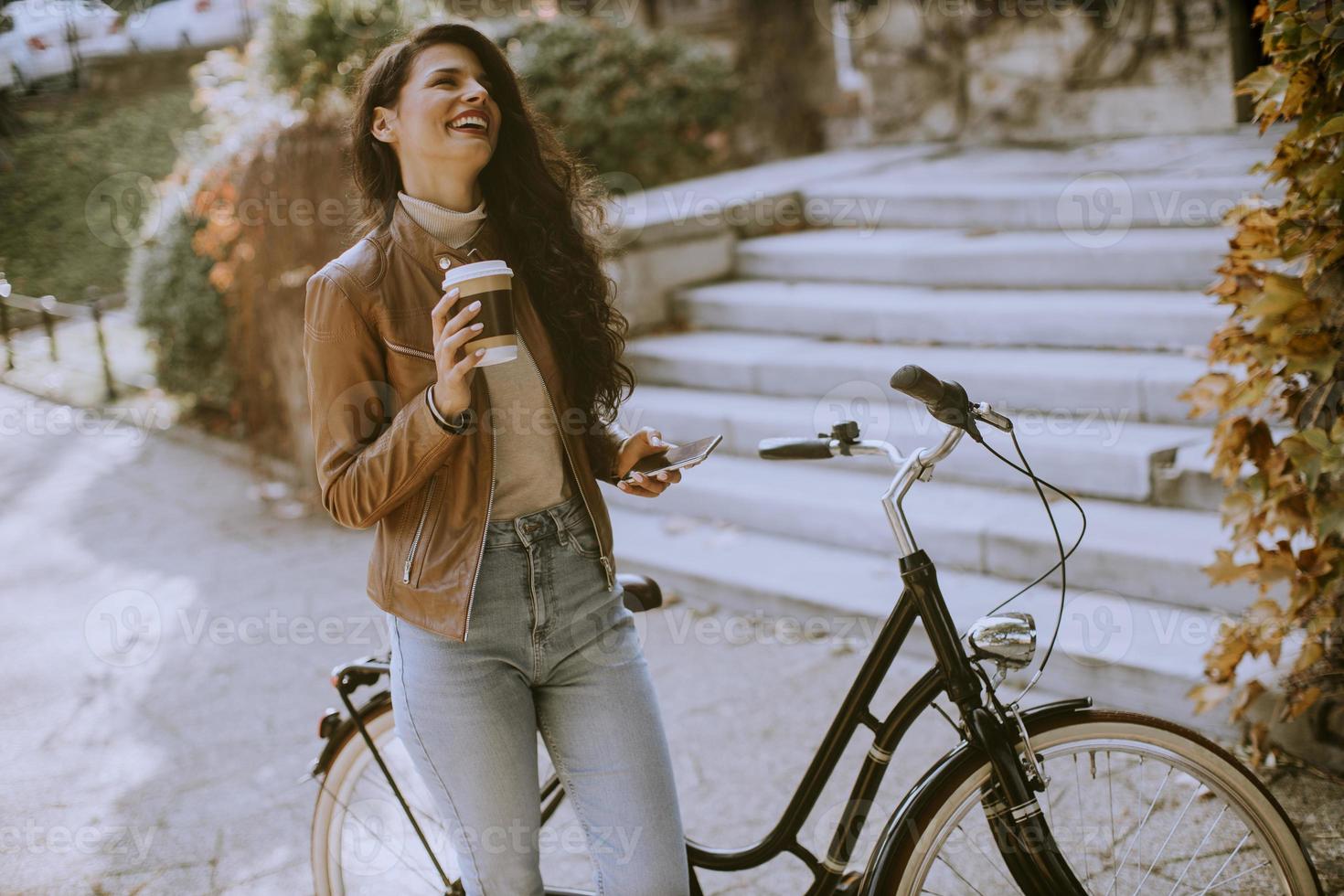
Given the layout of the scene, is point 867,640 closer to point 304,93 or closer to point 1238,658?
point 1238,658

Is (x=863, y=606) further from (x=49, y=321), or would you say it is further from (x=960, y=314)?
(x=49, y=321)

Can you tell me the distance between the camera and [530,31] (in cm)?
1030

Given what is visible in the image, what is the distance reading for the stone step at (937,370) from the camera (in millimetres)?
4750

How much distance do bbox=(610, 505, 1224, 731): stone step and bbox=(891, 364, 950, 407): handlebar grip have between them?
2.13m

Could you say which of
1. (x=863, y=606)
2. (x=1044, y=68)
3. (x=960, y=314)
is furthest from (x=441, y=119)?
(x=1044, y=68)

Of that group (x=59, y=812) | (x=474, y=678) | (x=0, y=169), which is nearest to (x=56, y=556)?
(x=0, y=169)

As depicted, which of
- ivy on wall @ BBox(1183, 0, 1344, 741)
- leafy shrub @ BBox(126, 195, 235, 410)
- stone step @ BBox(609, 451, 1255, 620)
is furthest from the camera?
leafy shrub @ BBox(126, 195, 235, 410)

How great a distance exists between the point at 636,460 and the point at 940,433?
3.16m

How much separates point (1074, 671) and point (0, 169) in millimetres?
5681

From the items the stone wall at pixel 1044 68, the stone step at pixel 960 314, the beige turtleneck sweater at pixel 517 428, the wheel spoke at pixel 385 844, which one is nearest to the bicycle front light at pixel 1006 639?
the beige turtleneck sweater at pixel 517 428

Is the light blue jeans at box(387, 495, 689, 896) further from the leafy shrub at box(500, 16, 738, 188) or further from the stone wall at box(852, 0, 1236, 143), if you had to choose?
the leafy shrub at box(500, 16, 738, 188)

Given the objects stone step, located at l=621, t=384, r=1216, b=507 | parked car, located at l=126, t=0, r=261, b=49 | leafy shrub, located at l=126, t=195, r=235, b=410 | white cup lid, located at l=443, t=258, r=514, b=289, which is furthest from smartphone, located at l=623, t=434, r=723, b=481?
parked car, located at l=126, t=0, r=261, b=49

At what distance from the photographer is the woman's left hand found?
7.41 feet

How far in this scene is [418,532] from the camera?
206 centimetres
